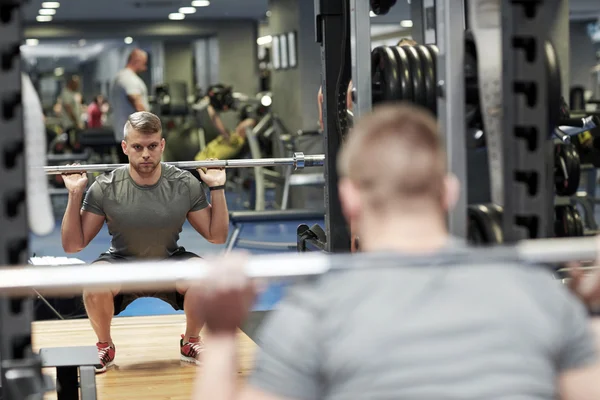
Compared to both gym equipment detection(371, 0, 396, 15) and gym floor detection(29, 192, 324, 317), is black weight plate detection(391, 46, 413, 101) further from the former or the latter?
gym floor detection(29, 192, 324, 317)

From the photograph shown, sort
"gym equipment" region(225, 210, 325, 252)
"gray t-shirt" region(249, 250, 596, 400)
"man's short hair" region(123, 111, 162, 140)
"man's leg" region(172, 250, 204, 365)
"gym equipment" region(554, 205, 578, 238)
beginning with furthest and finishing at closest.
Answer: "gym equipment" region(225, 210, 325, 252) → "man's leg" region(172, 250, 204, 365) → "man's short hair" region(123, 111, 162, 140) → "gym equipment" region(554, 205, 578, 238) → "gray t-shirt" region(249, 250, 596, 400)

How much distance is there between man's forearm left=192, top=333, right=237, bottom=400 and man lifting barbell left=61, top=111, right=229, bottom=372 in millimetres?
2470

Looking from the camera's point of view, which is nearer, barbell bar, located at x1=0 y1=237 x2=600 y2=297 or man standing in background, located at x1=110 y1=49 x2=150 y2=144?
barbell bar, located at x1=0 y1=237 x2=600 y2=297

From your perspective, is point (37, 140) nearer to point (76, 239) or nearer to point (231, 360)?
point (231, 360)

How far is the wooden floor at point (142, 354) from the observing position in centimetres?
333

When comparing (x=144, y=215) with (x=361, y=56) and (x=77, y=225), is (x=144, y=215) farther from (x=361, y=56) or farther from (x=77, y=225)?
(x=361, y=56)

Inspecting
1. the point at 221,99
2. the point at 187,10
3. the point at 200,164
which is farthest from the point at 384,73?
the point at 187,10

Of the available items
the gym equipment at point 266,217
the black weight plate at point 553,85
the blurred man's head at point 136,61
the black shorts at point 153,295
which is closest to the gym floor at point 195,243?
the gym equipment at point 266,217

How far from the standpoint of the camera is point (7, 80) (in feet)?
5.30

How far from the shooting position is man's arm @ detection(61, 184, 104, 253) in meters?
3.59

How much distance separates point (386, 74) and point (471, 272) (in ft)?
6.64

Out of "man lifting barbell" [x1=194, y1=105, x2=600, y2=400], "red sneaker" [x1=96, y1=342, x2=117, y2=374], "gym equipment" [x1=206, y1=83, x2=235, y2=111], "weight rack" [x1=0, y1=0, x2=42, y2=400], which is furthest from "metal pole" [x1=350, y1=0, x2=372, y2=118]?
"gym equipment" [x1=206, y1=83, x2=235, y2=111]

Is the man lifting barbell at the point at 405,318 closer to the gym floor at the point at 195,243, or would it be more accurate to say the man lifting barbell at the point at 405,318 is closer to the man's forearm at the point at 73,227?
the man's forearm at the point at 73,227

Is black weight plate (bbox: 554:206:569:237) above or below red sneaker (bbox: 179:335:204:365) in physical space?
above
